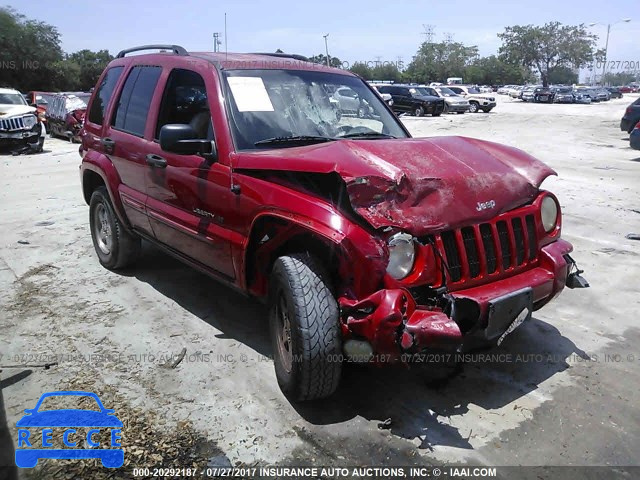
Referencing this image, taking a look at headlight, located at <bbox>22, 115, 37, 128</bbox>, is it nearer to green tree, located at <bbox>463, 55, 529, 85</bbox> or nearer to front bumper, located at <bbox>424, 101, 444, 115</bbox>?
front bumper, located at <bbox>424, 101, 444, 115</bbox>

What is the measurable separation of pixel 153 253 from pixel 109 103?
1733mm

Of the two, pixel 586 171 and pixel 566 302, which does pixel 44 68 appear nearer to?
pixel 586 171

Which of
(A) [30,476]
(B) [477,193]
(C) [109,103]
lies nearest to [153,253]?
(C) [109,103]

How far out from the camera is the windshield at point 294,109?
379cm

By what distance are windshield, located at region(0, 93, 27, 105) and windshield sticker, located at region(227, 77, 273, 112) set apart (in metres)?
15.2

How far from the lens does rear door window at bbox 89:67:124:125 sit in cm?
544

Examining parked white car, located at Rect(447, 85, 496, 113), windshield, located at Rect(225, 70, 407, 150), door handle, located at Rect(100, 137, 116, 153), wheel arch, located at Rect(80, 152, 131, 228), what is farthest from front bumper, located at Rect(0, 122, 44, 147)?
parked white car, located at Rect(447, 85, 496, 113)

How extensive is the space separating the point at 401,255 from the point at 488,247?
67 centimetres

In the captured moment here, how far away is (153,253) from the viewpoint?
6.22 metres

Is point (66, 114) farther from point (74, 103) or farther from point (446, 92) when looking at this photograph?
point (446, 92)

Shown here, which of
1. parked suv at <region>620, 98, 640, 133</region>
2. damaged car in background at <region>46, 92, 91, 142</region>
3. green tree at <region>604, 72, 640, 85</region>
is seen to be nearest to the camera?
parked suv at <region>620, 98, 640, 133</region>

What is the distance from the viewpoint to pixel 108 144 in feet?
16.8

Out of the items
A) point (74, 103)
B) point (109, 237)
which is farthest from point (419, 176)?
point (74, 103)

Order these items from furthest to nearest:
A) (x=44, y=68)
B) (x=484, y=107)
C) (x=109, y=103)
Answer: (x=44, y=68)
(x=484, y=107)
(x=109, y=103)
